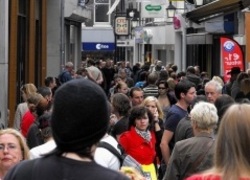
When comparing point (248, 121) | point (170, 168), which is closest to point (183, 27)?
point (170, 168)

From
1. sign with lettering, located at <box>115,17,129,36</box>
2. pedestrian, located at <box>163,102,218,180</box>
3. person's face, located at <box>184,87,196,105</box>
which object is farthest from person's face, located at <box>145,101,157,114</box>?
sign with lettering, located at <box>115,17,129,36</box>

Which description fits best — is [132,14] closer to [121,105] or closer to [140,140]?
[121,105]

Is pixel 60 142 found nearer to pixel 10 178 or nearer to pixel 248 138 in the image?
pixel 10 178

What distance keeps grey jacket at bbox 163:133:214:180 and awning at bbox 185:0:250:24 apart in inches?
461

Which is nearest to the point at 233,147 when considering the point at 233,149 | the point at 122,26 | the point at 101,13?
the point at 233,149

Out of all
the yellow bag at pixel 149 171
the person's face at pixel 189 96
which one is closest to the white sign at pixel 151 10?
the person's face at pixel 189 96

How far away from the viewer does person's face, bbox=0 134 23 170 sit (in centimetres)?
714

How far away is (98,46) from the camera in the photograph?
61656 millimetres

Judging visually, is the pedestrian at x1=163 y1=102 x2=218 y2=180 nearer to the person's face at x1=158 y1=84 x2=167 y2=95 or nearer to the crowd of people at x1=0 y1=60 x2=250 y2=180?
the crowd of people at x1=0 y1=60 x2=250 y2=180

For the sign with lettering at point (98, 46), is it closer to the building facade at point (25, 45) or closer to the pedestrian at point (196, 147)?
the building facade at point (25, 45)

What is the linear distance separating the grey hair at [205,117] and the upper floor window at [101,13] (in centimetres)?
6408

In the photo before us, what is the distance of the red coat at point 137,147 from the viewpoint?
11086 mm

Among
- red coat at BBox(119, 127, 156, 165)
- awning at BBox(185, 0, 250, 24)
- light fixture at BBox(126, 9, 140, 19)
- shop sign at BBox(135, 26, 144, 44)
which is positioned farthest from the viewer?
shop sign at BBox(135, 26, 144, 44)

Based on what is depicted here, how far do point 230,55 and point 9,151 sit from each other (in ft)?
53.1
